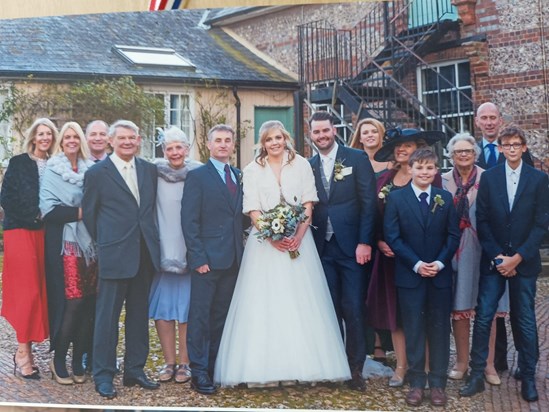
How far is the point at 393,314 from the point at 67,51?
226 centimetres

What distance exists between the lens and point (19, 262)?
3.91 m

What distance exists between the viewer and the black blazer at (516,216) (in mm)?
3434

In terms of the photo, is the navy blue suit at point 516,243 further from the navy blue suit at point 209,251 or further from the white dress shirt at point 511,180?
the navy blue suit at point 209,251

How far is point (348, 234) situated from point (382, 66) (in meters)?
0.92

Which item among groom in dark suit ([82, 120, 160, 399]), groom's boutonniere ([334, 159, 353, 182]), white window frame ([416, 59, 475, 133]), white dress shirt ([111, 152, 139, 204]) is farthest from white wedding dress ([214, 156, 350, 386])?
white window frame ([416, 59, 475, 133])

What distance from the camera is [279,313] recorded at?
3578 mm

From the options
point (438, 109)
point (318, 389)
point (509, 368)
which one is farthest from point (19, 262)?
point (509, 368)

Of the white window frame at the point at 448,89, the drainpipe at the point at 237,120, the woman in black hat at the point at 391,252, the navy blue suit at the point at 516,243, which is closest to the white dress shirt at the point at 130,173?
the drainpipe at the point at 237,120

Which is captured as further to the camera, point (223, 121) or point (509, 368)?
point (223, 121)

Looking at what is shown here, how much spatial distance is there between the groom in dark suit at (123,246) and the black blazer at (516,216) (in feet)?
5.40

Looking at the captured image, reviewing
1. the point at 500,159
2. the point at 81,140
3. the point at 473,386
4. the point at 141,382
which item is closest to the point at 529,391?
the point at 473,386

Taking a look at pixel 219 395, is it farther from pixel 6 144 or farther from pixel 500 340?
pixel 6 144

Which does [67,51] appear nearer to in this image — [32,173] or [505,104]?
[32,173]

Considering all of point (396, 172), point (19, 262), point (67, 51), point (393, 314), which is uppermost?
point (67, 51)
